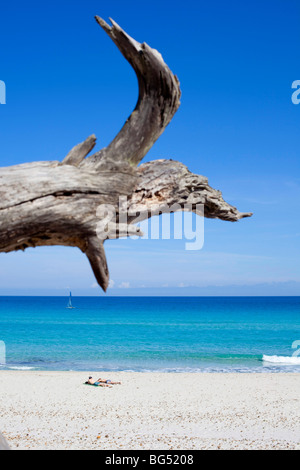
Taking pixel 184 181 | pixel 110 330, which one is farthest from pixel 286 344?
pixel 184 181

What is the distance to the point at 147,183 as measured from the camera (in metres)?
3.21

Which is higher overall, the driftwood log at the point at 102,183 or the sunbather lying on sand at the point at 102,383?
the driftwood log at the point at 102,183

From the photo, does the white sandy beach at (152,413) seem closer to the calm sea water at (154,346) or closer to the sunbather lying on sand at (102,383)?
the sunbather lying on sand at (102,383)

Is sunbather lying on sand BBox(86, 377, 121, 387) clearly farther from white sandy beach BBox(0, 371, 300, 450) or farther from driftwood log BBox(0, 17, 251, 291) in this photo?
driftwood log BBox(0, 17, 251, 291)

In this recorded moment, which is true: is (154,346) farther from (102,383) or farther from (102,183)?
(102,183)

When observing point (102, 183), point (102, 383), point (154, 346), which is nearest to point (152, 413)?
point (102, 383)

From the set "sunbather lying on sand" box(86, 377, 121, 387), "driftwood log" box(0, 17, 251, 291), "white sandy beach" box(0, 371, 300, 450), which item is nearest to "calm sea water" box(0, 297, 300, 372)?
"white sandy beach" box(0, 371, 300, 450)

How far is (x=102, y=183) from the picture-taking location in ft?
9.91

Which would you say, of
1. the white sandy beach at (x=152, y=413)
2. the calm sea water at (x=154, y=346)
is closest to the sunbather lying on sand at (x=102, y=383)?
the white sandy beach at (x=152, y=413)

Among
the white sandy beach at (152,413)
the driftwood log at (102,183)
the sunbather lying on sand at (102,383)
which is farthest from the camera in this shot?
the sunbather lying on sand at (102,383)

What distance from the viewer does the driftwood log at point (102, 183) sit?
2.87 metres

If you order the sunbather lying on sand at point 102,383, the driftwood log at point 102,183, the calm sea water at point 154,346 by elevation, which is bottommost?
the calm sea water at point 154,346

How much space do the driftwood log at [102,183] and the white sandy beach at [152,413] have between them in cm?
781
